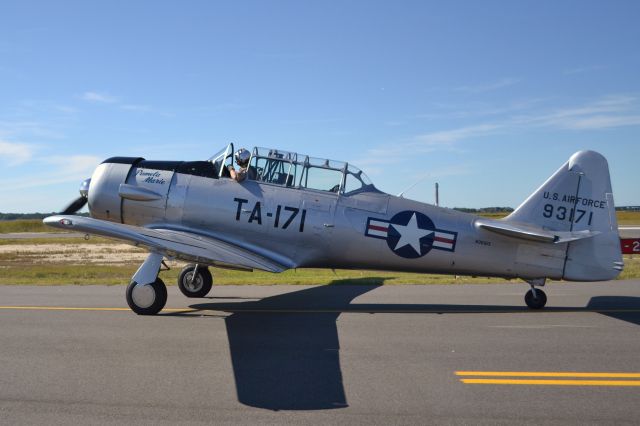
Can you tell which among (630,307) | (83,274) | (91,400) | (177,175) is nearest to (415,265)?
(630,307)

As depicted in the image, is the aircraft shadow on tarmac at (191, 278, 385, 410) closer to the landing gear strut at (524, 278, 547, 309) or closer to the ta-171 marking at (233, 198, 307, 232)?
the ta-171 marking at (233, 198, 307, 232)

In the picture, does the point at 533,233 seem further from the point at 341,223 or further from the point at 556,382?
the point at 556,382

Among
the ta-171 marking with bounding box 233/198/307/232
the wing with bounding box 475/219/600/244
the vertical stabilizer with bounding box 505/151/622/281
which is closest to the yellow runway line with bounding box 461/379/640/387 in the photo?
the wing with bounding box 475/219/600/244

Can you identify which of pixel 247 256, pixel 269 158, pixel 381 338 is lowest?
pixel 381 338

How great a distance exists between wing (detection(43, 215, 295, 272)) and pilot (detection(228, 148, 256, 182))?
1.39 metres

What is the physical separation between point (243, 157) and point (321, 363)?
211 inches

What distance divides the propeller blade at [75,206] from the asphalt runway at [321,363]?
2117 mm

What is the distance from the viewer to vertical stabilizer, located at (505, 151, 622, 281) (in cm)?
998

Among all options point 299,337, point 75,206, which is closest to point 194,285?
point 75,206

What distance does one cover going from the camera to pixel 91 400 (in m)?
5.02

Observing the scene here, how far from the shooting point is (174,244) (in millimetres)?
9250

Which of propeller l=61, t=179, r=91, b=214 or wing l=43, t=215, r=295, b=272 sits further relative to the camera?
propeller l=61, t=179, r=91, b=214

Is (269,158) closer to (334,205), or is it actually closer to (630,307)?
(334,205)

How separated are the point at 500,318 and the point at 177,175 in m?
6.53
